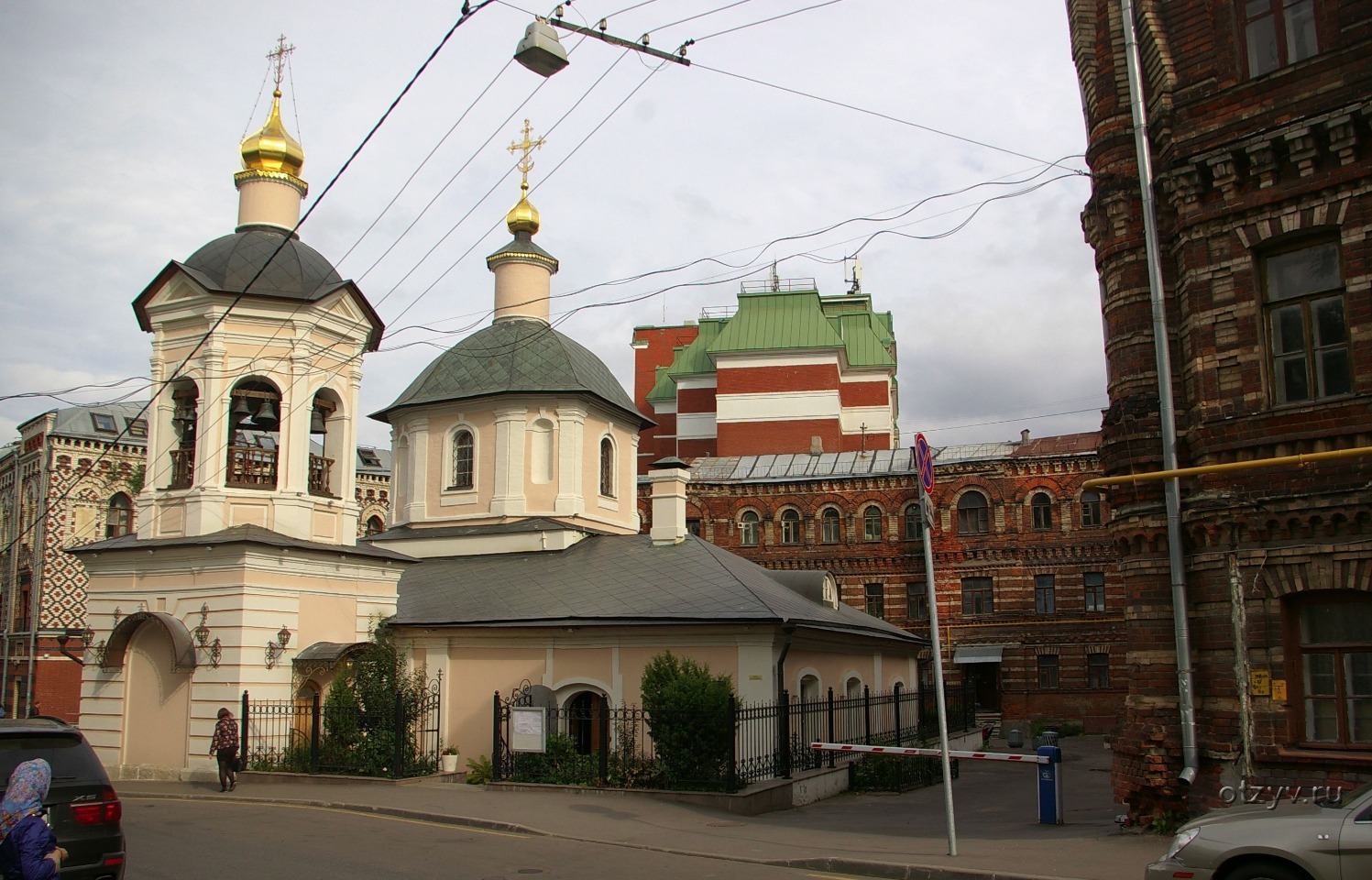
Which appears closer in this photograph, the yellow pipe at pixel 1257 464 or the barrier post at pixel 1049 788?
the yellow pipe at pixel 1257 464

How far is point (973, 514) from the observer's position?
4053 cm

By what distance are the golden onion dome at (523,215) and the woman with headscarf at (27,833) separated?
24848 millimetres

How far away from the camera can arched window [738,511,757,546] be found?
42.5 m

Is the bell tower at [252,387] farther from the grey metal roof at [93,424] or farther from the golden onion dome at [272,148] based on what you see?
the grey metal roof at [93,424]

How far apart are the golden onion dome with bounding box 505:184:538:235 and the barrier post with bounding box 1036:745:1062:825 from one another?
19.9 metres

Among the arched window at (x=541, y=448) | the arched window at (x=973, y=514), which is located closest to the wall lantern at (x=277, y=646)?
the arched window at (x=541, y=448)

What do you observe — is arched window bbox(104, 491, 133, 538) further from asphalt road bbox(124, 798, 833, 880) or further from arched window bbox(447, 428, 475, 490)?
asphalt road bbox(124, 798, 833, 880)

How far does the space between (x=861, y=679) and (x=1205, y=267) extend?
51.9ft

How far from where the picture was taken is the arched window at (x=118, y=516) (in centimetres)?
4075

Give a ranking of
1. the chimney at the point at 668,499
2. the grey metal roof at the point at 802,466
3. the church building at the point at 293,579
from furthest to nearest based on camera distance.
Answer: the grey metal roof at the point at 802,466, the chimney at the point at 668,499, the church building at the point at 293,579

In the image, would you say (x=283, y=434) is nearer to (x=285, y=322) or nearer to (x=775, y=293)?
(x=285, y=322)

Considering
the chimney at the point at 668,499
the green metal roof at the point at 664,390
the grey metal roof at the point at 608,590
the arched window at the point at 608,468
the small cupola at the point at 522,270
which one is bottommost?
the grey metal roof at the point at 608,590

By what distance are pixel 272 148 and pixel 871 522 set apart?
25132mm

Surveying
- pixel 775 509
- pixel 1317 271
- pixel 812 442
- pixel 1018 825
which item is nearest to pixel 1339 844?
pixel 1317 271
